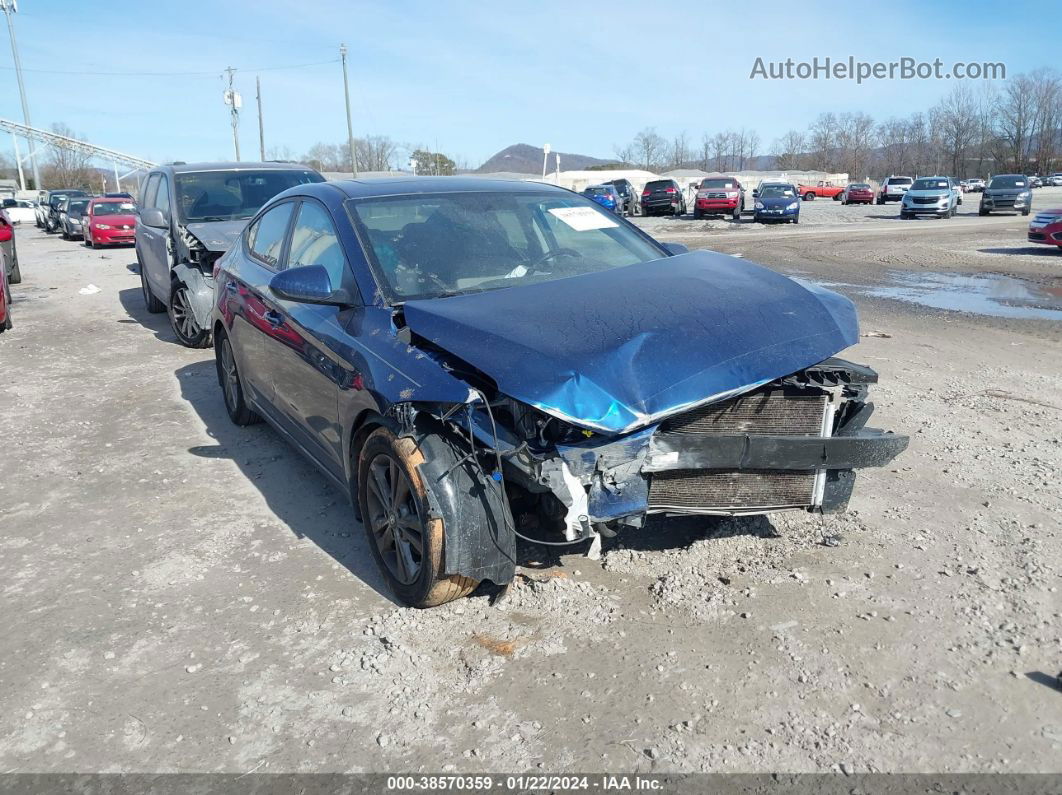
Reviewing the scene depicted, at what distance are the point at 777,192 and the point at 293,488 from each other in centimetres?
2822

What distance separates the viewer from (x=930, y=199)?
105 ft

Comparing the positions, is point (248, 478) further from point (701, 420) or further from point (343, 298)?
point (701, 420)

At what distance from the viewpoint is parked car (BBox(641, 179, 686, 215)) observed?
113 feet

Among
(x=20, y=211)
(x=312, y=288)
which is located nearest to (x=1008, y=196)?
(x=312, y=288)

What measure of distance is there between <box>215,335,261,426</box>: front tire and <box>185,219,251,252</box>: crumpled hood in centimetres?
267

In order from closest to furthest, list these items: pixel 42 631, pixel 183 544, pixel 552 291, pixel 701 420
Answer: pixel 701 420
pixel 42 631
pixel 552 291
pixel 183 544

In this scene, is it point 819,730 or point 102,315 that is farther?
point 102,315

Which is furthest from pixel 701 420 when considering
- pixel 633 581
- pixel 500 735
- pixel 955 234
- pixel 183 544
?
pixel 955 234

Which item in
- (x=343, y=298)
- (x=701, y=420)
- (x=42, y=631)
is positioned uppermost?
(x=343, y=298)

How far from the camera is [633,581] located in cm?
366

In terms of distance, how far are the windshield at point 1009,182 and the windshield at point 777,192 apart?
9.77 metres

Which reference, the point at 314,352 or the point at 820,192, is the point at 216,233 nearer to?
the point at 314,352

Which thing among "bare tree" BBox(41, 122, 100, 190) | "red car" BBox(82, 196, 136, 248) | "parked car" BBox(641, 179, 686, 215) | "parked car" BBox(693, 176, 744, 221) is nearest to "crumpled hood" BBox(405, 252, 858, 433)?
"red car" BBox(82, 196, 136, 248)

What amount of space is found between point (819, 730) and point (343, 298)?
262 centimetres
